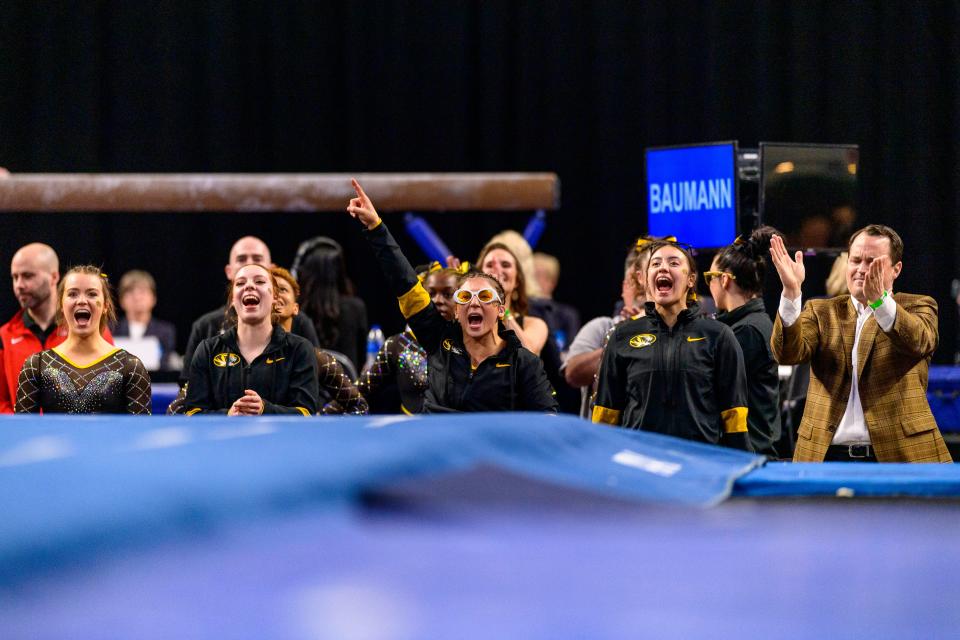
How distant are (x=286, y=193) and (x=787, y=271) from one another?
2.59 metres

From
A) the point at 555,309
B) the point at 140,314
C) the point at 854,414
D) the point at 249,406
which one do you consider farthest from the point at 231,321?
the point at 140,314

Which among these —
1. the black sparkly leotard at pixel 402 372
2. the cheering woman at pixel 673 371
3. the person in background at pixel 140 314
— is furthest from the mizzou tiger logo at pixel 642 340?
the person in background at pixel 140 314

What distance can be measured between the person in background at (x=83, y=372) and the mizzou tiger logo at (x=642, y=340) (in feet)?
5.27

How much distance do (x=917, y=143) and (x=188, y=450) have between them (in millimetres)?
6795

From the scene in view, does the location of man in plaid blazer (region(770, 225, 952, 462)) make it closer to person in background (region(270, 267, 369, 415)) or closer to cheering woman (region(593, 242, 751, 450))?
cheering woman (region(593, 242, 751, 450))

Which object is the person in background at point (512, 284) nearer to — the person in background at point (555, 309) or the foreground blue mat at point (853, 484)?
the person in background at point (555, 309)

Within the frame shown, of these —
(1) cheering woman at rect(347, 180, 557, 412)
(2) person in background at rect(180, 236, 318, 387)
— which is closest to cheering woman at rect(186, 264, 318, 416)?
(2) person in background at rect(180, 236, 318, 387)

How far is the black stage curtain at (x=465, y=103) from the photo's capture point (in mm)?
7602

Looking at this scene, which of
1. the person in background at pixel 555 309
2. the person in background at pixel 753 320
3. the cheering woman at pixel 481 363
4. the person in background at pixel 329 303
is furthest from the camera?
the person in background at pixel 555 309

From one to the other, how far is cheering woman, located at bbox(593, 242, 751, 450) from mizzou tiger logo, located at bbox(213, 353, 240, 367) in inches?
46.0

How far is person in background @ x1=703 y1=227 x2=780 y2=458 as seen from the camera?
3688mm

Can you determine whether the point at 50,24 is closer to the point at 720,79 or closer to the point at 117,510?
the point at 720,79

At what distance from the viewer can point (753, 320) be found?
12.3 ft

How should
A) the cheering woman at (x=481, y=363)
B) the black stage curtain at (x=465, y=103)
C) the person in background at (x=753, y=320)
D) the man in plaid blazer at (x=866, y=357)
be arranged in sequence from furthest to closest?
1. the black stage curtain at (x=465, y=103)
2. the person in background at (x=753, y=320)
3. the cheering woman at (x=481, y=363)
4. the man in plaid blazer at (x=866, y=357)
